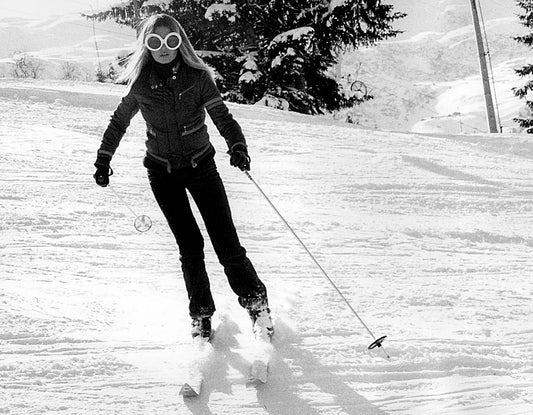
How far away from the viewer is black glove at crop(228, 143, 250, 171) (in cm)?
308

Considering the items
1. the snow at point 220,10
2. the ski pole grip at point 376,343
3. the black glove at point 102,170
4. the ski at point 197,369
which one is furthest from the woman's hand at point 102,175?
the snow at point 220,10

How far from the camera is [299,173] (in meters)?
7.18

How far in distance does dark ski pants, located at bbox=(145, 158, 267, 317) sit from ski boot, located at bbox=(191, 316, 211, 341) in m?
0.04

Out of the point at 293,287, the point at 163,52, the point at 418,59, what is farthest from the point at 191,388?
the point at 418,59

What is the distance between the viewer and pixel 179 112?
3070 mm

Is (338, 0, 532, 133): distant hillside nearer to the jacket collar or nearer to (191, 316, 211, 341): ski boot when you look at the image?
(191, 316, 211, 341): ski boot

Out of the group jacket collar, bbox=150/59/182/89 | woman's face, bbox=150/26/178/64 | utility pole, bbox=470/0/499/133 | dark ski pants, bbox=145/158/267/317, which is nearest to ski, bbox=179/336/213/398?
dark ski pants, bbox=145/158/267/317

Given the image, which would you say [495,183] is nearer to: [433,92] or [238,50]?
[238,50]

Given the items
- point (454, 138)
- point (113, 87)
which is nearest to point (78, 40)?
point (113, 87)

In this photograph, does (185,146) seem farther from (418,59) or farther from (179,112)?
(418,59)

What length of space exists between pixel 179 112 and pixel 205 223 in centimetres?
63

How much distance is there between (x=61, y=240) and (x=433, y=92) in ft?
160

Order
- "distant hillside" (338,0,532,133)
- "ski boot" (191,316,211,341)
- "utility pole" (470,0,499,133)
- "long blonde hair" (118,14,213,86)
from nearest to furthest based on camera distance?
"long blonde hair" (118,14,213,86) → "ski boot" (191,316,211,341) → "utility pole" (470,0,499,133) → "distant hillside" (338,0,532,133)

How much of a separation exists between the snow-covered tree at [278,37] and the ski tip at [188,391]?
13908 mm
